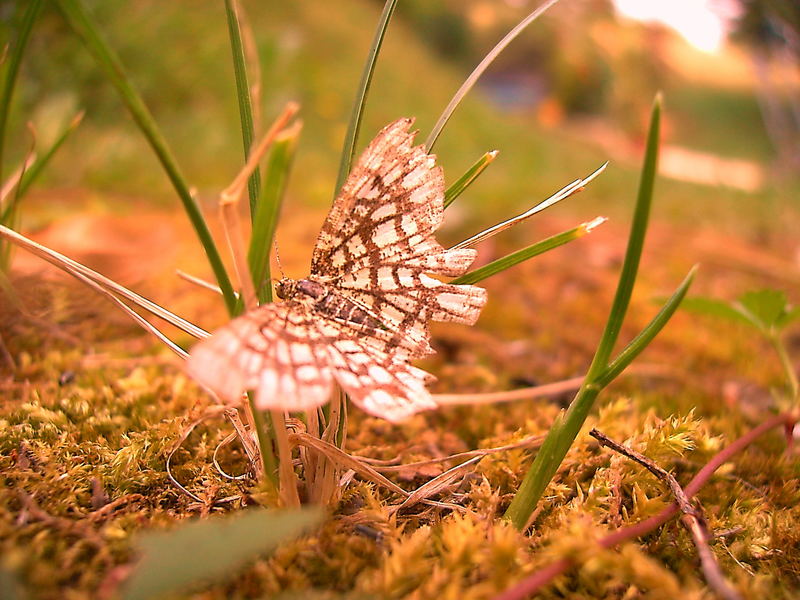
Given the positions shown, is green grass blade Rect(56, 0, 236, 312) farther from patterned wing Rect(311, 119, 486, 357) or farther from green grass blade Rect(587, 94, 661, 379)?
green grass blade Rect(587, 94, 661, 379)

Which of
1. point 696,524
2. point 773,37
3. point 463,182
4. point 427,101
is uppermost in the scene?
point 427,101

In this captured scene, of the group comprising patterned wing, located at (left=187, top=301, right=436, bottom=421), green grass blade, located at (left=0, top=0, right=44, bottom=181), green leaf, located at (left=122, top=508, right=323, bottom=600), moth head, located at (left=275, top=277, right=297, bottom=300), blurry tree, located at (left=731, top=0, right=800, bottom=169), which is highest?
blurry tree, located at (left=731, top=0, right=800, bottom=169)

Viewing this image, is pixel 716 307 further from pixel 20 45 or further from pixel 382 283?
pixel 20 45

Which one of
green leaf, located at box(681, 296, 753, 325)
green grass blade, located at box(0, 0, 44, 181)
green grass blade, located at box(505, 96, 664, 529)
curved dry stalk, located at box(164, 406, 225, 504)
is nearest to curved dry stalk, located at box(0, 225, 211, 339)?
curved dry stalk, located at box(164, 406, 225, 504)

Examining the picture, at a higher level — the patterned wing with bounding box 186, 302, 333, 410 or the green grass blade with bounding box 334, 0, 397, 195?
the green grass blade with bounding box 334, 0, 397, 195

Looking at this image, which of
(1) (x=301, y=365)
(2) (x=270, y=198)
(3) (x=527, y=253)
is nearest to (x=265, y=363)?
(1) (x=301, y=365)

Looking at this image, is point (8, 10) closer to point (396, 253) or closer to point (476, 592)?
point (396, 253)

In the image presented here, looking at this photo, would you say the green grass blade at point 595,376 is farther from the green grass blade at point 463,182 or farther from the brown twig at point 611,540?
the green grass blade at point 463,182

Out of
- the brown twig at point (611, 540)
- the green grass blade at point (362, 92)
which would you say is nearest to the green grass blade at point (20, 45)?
the green grass blade at point (362, 92)
